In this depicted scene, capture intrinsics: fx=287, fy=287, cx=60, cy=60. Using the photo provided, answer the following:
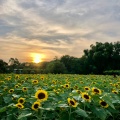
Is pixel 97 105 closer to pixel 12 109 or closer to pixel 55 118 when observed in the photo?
pixel 55 118

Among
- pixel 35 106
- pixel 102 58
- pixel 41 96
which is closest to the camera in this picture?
pixel 35 106

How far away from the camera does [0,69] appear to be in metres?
34.6

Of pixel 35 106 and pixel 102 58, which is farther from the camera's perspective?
pixel 102 58

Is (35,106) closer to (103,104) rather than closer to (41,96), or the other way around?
(41,96)

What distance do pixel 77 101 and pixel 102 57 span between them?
47095 millimetres

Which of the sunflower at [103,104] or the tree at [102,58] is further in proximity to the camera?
the tree at [102,58]

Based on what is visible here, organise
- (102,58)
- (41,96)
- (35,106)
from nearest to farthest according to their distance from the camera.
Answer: (35,106) → (41,96) → (102,58)

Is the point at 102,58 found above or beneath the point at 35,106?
above

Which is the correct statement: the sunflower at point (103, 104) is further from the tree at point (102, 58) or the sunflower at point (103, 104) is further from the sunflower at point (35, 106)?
the tree at point (102, 58)

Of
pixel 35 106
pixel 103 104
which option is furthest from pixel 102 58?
pixel 35 106

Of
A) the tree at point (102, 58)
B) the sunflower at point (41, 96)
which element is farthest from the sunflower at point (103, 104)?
the tree at point (102, 58)

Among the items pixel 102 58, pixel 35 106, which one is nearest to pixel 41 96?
pixel 35 106

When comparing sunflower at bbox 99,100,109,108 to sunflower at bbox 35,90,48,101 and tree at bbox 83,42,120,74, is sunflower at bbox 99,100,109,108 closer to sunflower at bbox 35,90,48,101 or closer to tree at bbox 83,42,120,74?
sunflower at bbox 35,90,48,101

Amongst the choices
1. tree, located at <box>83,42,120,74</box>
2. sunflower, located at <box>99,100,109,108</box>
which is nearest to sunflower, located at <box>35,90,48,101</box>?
sunflower, located at <box>99,100,109,108</box>
